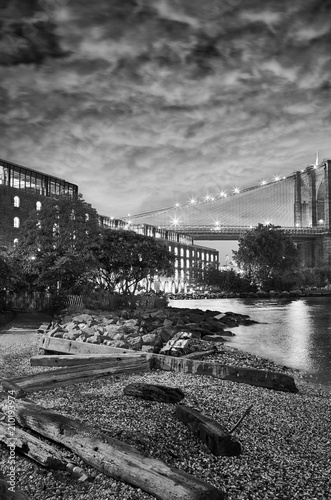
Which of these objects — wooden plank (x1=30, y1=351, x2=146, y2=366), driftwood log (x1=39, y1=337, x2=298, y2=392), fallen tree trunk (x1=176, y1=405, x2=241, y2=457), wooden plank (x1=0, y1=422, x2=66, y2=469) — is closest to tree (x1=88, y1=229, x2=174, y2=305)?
driftwood log (x1=39, y1=337, x2=298, y2=392)

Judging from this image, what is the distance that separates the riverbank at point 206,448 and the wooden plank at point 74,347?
6.43ft

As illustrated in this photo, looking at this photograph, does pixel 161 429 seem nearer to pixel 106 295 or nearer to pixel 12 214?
pixel 106 295

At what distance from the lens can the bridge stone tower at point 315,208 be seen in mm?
109938

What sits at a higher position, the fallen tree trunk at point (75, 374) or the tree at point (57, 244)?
the tree at point (57, 244)

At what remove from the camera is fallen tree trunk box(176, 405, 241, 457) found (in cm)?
488

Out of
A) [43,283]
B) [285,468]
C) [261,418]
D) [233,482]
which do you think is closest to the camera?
[233,482]

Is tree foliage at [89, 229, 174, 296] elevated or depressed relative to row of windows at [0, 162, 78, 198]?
depressed

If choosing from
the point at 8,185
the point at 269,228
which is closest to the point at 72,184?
the point at 8,185

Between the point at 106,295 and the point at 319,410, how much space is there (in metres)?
24.1

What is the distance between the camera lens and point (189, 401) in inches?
273

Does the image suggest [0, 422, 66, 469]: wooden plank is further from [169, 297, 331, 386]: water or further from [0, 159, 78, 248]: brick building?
[0, 159, 78, 248]: brick building

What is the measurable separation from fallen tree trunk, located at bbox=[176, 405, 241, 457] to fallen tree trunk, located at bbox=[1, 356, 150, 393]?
3096mm

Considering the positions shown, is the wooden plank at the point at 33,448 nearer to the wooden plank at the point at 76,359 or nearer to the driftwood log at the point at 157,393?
the driftwood log at the point at 157,393

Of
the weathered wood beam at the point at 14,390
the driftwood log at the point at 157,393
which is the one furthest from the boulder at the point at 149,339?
the weathered wood beam at the point at 14,390
